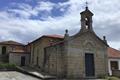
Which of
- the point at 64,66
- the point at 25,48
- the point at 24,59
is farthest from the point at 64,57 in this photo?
the point at 25,48

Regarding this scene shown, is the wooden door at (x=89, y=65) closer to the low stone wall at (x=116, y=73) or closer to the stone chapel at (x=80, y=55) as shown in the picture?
the stone chapel at (x=80, y=55)

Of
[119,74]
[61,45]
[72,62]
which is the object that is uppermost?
[61,45]

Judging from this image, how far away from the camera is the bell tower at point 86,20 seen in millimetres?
29562

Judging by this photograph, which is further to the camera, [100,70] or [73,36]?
[100,70]

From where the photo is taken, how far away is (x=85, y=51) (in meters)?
29.1

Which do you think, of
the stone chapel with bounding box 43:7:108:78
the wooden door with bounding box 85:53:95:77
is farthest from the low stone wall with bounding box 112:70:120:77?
the wooden door with bounding box 85:53:95:77

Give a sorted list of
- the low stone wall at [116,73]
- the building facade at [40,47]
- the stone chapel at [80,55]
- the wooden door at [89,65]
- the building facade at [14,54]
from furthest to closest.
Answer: the building facade at [14,54], the building facade at [40,47], the low stone wall at [116,73], the wooden door at [89,65], the stone chapel at [80,55]

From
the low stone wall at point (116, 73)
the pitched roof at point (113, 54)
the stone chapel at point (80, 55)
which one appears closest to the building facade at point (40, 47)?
the stone chapel at point (80, 55)

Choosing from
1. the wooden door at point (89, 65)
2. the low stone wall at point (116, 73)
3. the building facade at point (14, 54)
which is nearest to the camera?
the wooden door at point (89, 65)

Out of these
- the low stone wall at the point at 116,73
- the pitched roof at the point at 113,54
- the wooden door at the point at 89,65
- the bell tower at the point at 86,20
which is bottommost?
the low stone wall at the point at 116,73

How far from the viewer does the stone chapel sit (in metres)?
27.5

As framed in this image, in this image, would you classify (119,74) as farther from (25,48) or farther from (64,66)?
(25,48)

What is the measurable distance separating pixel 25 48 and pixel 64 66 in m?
17.1

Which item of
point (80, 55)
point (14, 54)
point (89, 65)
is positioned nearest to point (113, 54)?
point (89, 65)
